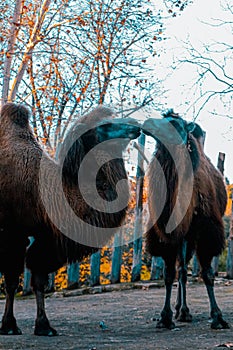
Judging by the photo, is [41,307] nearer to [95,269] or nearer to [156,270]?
[95,269]

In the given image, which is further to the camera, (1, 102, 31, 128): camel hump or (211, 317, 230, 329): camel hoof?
(1, 102, 31, 128): camel hump

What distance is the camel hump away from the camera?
25.7 ft

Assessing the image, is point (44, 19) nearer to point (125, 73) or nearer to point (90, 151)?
point (125, 73)

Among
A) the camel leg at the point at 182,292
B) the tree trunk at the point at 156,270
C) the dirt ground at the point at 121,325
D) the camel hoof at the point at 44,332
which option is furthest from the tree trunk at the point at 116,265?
the camel hoof at the point at 44,332

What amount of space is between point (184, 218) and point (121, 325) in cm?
159

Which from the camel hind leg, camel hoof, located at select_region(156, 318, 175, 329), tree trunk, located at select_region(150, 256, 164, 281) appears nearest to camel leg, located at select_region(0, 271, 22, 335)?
camel hoof, located at select_region(156, 318, 175, 329)

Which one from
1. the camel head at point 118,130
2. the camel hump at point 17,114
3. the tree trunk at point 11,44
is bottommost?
the camel head at point 118,130

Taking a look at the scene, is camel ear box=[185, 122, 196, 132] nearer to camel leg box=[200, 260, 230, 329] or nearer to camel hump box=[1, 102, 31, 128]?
camel leg box=[200, 260, 230, 329]

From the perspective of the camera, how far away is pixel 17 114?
25.9ft

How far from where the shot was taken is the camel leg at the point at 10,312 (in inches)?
276

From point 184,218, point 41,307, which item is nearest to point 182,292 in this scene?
point 184,218

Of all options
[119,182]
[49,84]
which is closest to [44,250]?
[119,182]

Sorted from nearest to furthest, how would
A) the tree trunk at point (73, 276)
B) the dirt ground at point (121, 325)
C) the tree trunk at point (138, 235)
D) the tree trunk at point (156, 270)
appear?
the dirt ground at point (121, 325) < the tree trunk at point (73, 276) < the tree trunk at point (138, 235) < the tree trunk at point (156, 270)

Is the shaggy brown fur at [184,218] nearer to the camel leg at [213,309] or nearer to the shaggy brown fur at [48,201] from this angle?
the camel leg at [213,309]
